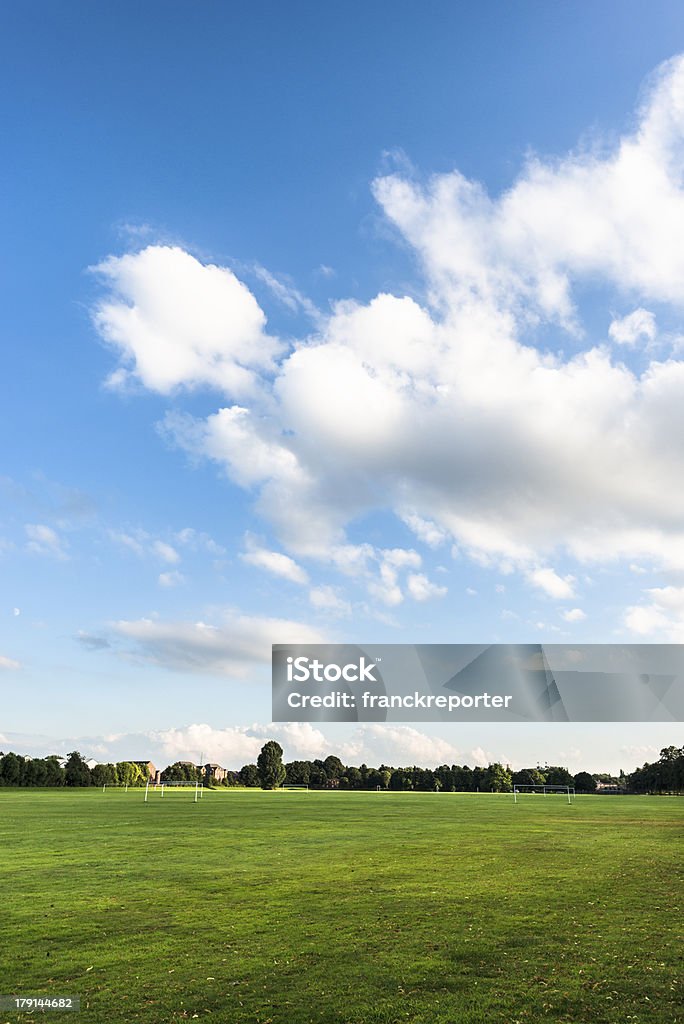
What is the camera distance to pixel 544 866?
25.4 m

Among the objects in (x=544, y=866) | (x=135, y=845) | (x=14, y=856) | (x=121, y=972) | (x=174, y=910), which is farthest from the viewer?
(x=135, y=845)

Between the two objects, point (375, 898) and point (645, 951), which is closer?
point (645, 951)

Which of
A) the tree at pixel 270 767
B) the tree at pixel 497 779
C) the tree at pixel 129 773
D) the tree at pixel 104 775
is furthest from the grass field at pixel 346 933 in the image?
the tree at pixel 270 767

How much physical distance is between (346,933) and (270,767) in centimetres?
18862

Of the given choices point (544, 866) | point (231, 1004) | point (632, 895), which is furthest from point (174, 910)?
point (544, 866)

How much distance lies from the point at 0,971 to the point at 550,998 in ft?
30.2

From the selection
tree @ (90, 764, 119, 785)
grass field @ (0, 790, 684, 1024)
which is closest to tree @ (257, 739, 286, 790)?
tree @ (90, 764, 119, 785)

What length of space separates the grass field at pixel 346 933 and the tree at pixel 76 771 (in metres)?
139

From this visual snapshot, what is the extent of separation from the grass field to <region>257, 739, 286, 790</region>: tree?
Result: 171855mm

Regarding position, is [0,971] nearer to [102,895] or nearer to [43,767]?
[102,895]

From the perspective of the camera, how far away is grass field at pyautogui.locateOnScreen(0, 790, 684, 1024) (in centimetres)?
1108

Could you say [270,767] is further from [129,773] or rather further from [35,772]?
[35,772]

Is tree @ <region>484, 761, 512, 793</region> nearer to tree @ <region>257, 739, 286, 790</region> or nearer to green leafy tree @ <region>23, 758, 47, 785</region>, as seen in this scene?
tree @ <region>257, 739, 286, 790</region>

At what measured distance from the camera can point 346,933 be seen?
1505 centimetres
